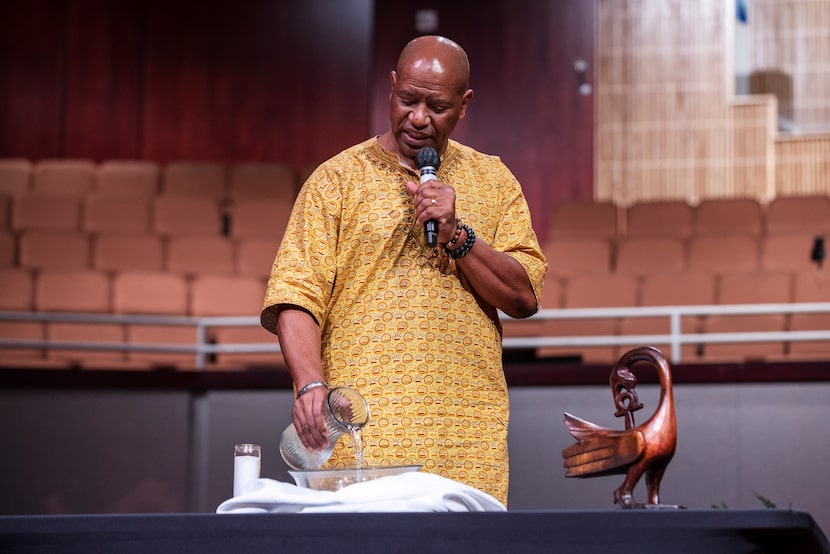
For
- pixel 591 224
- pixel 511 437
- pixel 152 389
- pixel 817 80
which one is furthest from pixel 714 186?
pixel 152 389

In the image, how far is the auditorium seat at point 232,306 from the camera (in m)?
3.82

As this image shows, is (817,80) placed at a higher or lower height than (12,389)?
higher

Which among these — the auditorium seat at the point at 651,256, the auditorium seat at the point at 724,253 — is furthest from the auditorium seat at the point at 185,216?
the auditorium seat at the point at 724,253

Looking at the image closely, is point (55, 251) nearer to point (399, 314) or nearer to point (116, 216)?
point (116, 216)

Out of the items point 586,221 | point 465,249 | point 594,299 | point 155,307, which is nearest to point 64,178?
point 155,307

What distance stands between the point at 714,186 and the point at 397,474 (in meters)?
4.59

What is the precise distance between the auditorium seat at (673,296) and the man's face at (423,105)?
2.47 meters

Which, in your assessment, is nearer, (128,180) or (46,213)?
(46,213)

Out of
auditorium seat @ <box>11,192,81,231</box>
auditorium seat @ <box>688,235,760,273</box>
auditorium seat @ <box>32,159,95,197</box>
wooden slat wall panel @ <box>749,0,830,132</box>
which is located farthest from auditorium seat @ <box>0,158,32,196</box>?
wooden slat wall panel @ <box>749,0,830,132</box>

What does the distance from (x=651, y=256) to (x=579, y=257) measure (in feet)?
0.80

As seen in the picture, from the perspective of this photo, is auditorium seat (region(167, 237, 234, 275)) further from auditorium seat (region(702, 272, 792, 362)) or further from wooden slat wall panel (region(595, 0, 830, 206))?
wooden slat wall panel (region(595, 0, 830, 206))

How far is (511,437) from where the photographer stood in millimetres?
3350

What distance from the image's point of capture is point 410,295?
4.19 ft

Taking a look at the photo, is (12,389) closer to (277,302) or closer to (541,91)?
(277,302)
